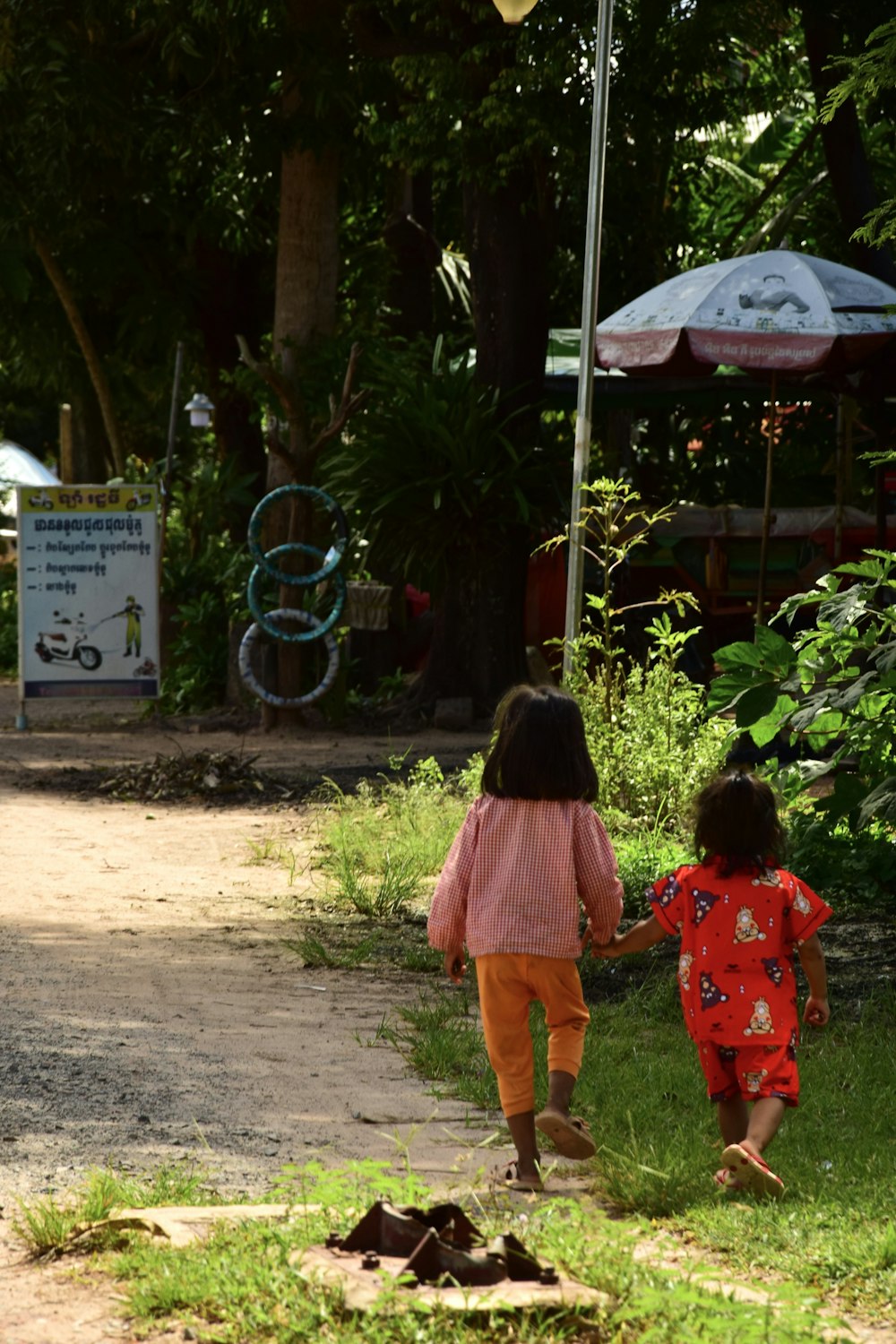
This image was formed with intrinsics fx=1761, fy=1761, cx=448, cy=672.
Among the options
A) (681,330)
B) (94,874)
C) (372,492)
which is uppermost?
(681,330)

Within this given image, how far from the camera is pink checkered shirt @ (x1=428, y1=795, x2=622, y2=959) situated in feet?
13.4

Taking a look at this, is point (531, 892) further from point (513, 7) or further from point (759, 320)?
point (759, 320)

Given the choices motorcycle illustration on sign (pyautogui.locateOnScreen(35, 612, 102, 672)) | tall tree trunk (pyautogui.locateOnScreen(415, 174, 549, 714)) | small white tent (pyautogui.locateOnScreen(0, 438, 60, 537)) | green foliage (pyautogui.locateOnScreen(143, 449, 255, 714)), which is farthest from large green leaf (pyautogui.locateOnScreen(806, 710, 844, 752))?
small white tent (pyautogui.locateOnScreen(0, 438, 60, 537))

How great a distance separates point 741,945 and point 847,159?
10.6 meters

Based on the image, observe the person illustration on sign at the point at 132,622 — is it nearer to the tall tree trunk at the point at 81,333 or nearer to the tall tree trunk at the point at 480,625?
the tall tree trunk at the point at 480,625

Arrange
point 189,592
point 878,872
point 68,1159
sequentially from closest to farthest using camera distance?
point 68,1159 < point 878,872 < point 189,592

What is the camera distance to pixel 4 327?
19.1 metres

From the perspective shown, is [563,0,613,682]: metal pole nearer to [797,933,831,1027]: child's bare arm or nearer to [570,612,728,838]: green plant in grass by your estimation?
[570,612,728,838]: green plant in grass

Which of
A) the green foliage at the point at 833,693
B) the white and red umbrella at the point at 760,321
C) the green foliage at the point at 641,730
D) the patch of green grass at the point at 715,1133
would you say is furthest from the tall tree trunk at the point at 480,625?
the patch of green grass at the point at 715,1133

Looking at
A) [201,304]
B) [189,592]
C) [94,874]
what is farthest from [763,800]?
[201,304]

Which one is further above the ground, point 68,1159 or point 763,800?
point 763,800

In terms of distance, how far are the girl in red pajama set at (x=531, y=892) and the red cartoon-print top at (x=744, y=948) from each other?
0.21 metres

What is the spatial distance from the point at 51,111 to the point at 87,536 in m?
3.70

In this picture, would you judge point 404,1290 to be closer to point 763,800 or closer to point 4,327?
point 763,800
